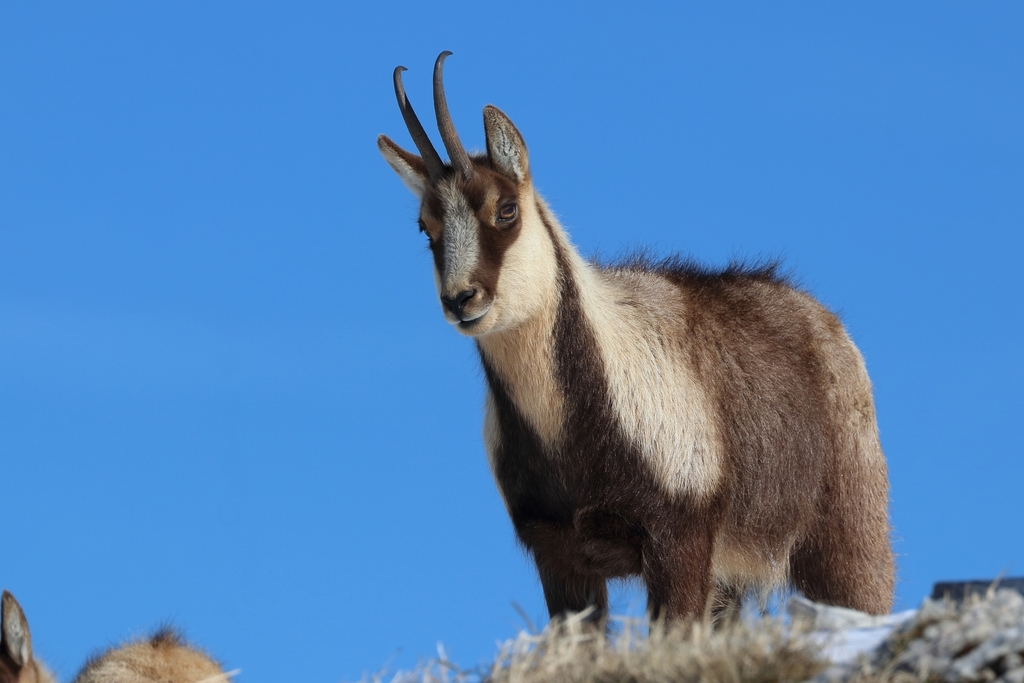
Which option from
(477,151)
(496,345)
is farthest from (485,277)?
(477,151)

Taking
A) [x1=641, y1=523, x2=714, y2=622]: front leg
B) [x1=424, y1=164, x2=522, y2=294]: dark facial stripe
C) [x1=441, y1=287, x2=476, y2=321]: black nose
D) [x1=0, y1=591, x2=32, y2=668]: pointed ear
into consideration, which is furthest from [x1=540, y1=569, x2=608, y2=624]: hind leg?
[x1=0, y1=591, x2=32, y2=668]: pointed ear

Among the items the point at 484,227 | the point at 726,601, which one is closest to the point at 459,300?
the point at 484,227

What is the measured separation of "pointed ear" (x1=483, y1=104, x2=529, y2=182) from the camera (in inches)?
297

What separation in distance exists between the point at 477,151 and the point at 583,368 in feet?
4.94

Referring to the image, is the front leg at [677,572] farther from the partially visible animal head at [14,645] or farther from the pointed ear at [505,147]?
the partially visible animal head at [14,645]

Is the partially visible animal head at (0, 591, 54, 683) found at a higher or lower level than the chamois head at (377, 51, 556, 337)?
lower

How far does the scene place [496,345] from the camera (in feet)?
24.7

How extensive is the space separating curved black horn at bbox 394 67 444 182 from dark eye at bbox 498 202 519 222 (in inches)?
19.2

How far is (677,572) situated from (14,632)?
4.11 meters

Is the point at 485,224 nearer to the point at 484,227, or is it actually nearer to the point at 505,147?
the point at 484,227

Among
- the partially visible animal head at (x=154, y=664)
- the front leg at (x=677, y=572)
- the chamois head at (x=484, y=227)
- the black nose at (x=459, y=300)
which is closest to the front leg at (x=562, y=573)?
the front leg at (x=677, y=572)

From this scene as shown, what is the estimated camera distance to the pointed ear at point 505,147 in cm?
754

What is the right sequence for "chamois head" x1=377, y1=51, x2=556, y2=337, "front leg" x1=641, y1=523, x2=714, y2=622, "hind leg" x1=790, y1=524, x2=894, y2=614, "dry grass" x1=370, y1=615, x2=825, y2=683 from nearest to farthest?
"dry grass" x1=370, y1=615, x2=825, y2=683
"front leg" x1=641, y1=523, x2=714, y2=622
"chamois head" x1=377, y1=51, x2=556, y2=337
"hind leg" x1=790, y1=524, x2=894, y2=614

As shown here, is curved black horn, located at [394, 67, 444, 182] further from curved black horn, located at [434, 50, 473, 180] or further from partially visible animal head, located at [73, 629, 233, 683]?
partially visible animal head, located at [73, 629, 233, 683]
